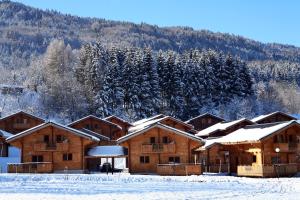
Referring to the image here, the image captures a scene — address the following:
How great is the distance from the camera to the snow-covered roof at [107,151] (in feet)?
185

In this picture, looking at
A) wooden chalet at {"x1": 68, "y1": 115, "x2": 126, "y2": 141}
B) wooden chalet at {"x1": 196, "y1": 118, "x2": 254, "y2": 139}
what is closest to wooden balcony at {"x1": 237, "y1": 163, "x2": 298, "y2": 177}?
wooden chalet at {"x1": 196, "y1": 118, "x2": 254, "y2": 139}

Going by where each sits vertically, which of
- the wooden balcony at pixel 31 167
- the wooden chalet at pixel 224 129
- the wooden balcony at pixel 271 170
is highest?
the wooden chalet at pixel 224 129

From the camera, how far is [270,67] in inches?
6777

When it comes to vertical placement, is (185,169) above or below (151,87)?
below

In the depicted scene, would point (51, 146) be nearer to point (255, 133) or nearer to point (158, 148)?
point (158, 148)

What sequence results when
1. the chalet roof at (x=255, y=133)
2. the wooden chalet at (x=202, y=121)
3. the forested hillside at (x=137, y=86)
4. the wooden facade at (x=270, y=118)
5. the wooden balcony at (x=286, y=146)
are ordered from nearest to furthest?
the chalet roof at (x=255, y=133)
the wooden balcony at (x=286, y=146)
the wooden facade at (x=270, y=118)
the wooden chalet at (x=202, y=121)
the forested hillside at (x=137, y=86)

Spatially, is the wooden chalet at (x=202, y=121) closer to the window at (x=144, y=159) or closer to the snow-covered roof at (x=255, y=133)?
the snow-covered roof at (x=255, y=133)

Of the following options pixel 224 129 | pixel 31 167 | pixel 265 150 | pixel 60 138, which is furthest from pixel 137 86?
pixel 31 167

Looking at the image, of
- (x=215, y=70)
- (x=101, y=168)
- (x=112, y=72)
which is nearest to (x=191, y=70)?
(x=215, y=70)

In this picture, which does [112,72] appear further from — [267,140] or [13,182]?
[13,182]

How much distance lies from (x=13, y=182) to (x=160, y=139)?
22.8 metres

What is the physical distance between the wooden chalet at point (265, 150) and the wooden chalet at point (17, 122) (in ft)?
103

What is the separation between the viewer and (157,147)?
176 ft

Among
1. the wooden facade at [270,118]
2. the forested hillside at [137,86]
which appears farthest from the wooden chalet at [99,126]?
the wooden facade at [270,118]
